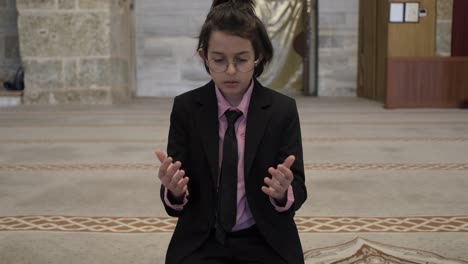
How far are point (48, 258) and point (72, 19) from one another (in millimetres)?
6472

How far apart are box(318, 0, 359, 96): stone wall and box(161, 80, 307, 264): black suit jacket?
324 inches

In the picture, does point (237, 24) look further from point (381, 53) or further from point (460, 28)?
point (381, 53)

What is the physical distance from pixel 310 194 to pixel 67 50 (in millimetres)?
5950

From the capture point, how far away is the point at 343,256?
5.79ft

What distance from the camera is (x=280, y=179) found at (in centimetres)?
114

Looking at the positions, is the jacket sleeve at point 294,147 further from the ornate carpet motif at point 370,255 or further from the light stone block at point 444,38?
the light stone block at point 444,38

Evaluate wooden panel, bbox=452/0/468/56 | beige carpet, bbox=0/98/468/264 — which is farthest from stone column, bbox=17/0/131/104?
wooden panel, bbox=452/0/468/56

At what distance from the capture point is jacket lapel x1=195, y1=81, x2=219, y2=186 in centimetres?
128

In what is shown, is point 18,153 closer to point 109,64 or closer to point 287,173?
point 287,173

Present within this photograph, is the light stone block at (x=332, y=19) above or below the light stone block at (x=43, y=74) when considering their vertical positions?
above

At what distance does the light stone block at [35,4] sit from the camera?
7.72 meters

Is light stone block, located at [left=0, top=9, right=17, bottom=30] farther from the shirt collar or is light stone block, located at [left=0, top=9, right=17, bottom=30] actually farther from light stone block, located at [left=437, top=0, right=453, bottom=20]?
the shirt collar

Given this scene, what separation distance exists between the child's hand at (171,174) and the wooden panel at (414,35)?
6291 millimetres

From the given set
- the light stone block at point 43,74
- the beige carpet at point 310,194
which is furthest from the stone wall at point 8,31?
the beige carpet at point 310,194
